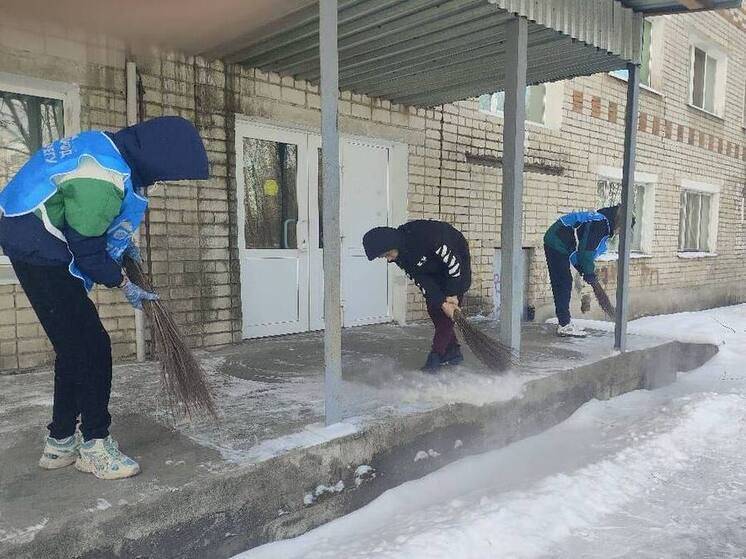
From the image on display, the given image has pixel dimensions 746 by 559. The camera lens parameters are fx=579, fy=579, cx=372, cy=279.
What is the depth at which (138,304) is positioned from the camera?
2463 millimetres

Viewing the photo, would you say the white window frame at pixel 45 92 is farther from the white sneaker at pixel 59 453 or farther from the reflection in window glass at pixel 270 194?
the white sneaker at pixel 59 453

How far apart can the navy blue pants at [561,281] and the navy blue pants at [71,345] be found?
4.62 metres

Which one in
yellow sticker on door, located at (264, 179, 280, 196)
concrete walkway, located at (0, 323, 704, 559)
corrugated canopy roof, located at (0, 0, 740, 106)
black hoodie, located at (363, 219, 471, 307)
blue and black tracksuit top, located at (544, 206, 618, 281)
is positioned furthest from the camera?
blue and black tracksuit top, located at (544, 206, 618, 281)

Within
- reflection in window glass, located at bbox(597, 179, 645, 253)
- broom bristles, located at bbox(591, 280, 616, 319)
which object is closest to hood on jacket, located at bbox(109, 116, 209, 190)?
broom bristles, located at bbox(591, 280, 616, 319)

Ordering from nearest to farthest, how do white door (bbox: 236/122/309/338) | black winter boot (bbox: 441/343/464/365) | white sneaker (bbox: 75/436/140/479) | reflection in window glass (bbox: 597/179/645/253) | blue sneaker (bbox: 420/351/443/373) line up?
white sneaker (bbox: 75/436/140/479) → blue sneaker (bbox: 420/351/443/373) → black winter boot (bbox: 441/343/464/365) → white door (bbox: 236/122/309/338) → reflection in window glass (bbox: 597/179/645/253)

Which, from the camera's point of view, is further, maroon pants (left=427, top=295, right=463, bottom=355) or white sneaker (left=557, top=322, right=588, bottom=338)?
white sneaker (left=557, top=322, right=588, bottom=338)

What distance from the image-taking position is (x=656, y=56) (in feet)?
32.3

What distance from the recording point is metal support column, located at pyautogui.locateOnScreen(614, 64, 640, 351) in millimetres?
4992

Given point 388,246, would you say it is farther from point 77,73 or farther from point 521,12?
point 77,73

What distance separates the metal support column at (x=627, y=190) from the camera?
4.99 m

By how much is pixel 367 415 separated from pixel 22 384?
7.41 feet

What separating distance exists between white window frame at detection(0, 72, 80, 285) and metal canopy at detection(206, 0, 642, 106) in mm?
1141

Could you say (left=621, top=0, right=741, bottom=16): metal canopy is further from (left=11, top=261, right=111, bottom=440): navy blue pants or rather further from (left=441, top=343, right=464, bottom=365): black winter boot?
(left=11, top=261, right=111, bottom=440): navy blue pants

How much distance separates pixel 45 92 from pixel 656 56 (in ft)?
31.2
